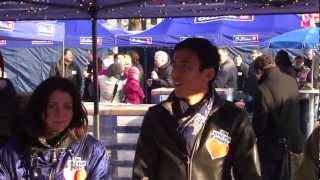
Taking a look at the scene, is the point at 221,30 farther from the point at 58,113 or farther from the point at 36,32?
the point at 58,113

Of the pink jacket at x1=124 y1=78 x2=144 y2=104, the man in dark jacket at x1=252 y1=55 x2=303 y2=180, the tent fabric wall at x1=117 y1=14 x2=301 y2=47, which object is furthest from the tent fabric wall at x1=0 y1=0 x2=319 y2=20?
the tent fabric wall at x1=117 y1=14 x2=301 y2=47

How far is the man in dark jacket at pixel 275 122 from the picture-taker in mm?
7449

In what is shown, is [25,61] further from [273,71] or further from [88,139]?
[88,139]

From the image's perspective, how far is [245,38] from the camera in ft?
66.7

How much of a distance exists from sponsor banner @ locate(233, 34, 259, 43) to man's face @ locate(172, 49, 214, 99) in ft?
55.7

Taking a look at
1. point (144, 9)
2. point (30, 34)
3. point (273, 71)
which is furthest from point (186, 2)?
point (30, 34)

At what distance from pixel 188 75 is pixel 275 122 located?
14.6 ft

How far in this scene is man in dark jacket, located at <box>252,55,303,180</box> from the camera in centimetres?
745

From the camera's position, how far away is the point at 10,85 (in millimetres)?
4730

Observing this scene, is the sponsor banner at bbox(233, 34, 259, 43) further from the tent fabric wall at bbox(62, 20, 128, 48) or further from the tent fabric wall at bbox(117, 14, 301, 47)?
the tent fabric wall at bbox(62, 20, 128, 48)

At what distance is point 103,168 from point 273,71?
15.5 feet

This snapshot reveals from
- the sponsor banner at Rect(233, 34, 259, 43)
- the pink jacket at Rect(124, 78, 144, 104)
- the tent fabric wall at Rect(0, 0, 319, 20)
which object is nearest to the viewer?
the tent fabric wall at Rect(0, 0, 319, 20)

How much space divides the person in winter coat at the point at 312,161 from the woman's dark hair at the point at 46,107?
110 centimetres

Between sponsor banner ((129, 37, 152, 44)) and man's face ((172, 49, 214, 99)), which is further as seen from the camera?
sponsor banner ((129, 37, 152, 44))
